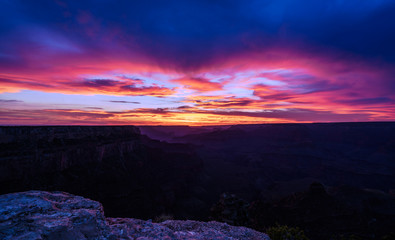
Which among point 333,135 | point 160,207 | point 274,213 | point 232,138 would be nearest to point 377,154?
point 333,135

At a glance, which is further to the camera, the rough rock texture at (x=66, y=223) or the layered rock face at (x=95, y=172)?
the layered rock face at (x=95, y=172)

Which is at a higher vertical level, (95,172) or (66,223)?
(66,223)

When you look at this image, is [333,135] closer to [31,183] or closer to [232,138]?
[232,138]

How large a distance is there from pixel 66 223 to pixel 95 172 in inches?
1597

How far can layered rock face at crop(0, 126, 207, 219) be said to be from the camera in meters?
27.5

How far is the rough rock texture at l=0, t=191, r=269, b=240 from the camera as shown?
3131mm

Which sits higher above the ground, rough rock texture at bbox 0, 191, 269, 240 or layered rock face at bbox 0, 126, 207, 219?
rough rock texture at bbox 0, 191, 269, 240

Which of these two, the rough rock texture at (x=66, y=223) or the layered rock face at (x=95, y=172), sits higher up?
the rough rock texture at (x=66, y=223)

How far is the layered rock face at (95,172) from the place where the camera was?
27.5 meters

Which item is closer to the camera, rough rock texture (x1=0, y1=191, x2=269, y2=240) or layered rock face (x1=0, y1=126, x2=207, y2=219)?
rough rock texture (x1=0, y1=191, x2=269, y2=240)

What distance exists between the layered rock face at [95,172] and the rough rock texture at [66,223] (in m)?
29.8

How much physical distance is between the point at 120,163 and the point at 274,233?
42.7 metres

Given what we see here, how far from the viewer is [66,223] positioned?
3.39 metres

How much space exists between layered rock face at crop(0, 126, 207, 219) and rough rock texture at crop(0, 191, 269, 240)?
1174 inches
